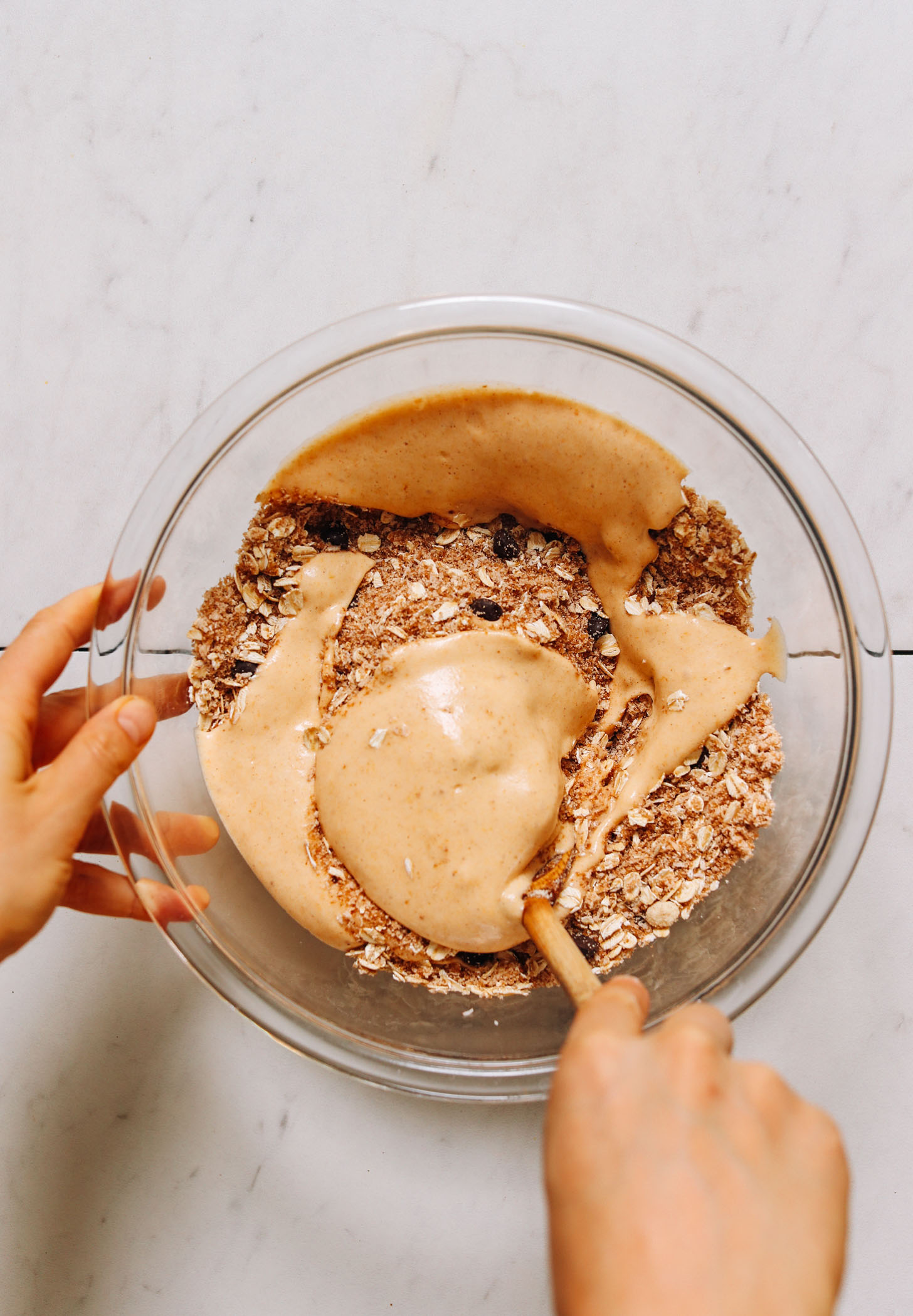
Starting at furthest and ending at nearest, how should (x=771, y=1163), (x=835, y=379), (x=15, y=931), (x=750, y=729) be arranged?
(x=835, y=379) → (x=750, y=729) → (x=15, y=931) → (x=771, y=1163)

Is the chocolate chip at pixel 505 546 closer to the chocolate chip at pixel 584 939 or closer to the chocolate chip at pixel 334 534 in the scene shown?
the chocolate chip at pixel 334 534

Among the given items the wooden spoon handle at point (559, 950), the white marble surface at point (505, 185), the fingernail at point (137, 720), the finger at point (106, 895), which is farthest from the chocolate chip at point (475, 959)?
the white marble surface at point (505, 185)

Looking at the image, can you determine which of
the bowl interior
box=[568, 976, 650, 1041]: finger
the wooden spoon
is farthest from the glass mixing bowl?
box=[568, 976, 650, 1041]: finger

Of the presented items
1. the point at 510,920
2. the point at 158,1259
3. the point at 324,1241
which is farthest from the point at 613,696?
the point at 158,1259

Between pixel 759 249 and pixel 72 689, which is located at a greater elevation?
pixel 759 249

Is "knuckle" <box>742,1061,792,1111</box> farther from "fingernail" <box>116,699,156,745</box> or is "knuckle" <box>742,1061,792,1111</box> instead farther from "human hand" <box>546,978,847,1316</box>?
"fingernail" <box>116,699,156,745</box>

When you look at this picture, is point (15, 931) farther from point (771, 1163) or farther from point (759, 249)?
point (759, 249)
